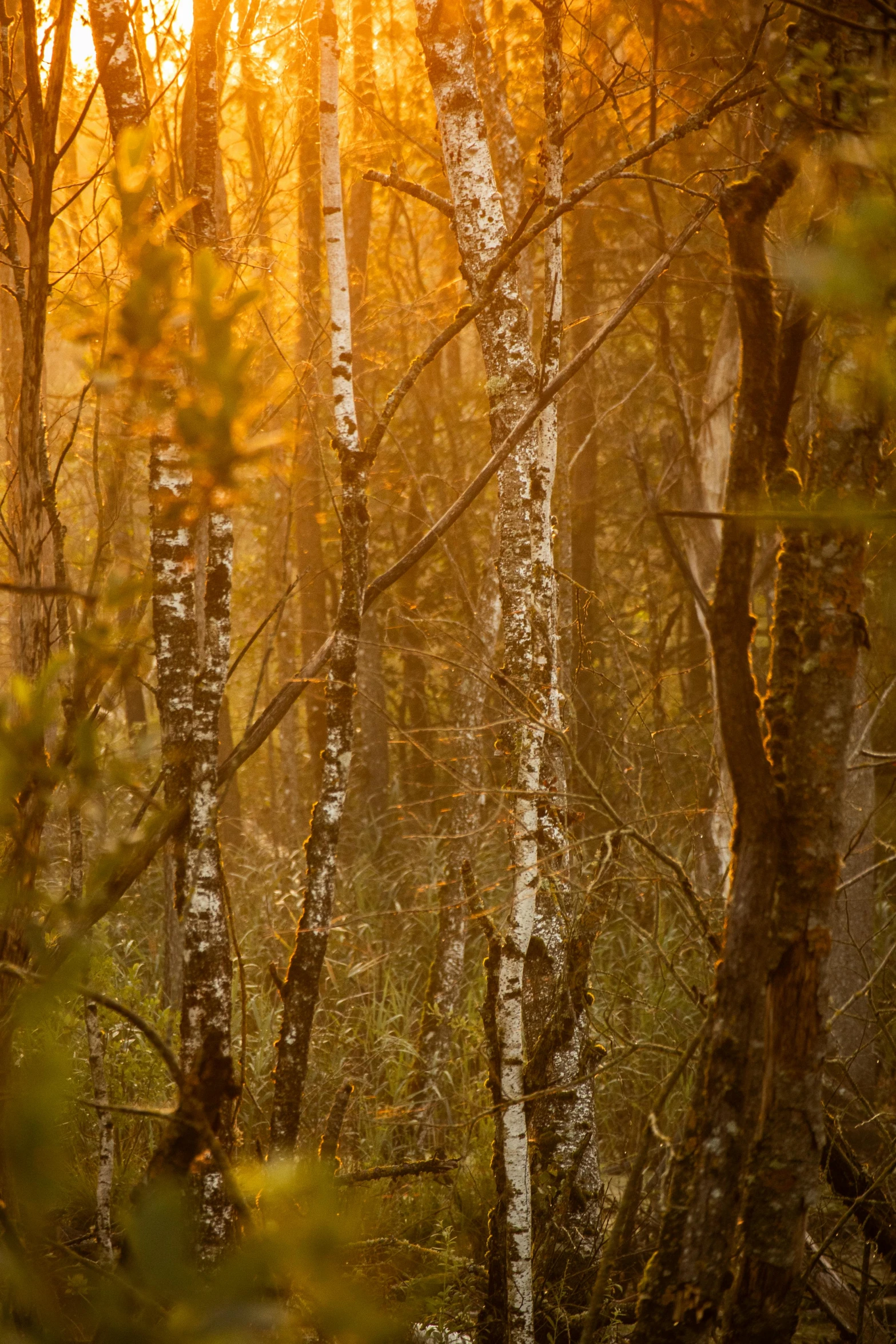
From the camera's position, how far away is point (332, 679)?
119 inches

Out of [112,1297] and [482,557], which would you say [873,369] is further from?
[482,557]

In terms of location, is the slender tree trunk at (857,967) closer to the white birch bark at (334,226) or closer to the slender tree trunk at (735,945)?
the white birch bark at (334,226)

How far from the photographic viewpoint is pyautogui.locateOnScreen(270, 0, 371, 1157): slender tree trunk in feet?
9.16

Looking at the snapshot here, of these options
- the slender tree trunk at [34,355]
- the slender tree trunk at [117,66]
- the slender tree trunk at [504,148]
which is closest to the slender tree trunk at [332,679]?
the slender tree trunk at [117,66]

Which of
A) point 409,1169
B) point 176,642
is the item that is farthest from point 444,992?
point 176,642

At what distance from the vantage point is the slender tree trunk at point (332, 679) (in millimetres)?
2793

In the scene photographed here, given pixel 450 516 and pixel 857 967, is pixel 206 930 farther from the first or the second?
pixel 857 967

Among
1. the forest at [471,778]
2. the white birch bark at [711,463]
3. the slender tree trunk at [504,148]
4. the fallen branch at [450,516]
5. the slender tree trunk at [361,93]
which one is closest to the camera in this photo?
the forest at [471,778]

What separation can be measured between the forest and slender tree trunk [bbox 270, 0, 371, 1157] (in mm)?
15

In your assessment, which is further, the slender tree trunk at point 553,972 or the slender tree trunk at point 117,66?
the slender tree trunk at point 553,972

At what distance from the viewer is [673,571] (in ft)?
29.9

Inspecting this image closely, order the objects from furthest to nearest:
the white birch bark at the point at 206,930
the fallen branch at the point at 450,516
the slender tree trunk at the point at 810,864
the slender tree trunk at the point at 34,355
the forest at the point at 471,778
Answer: the fallen branch at the point at 450,516 < the white birch bark at the point at 206,930 < the slender tree trunk at the point at 34,355 < the slender tree trunk at the point at 810,864 < the forest at the point at 471,778

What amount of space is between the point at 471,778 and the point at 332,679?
3.37 metres

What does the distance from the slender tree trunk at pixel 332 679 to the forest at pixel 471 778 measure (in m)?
0.01
